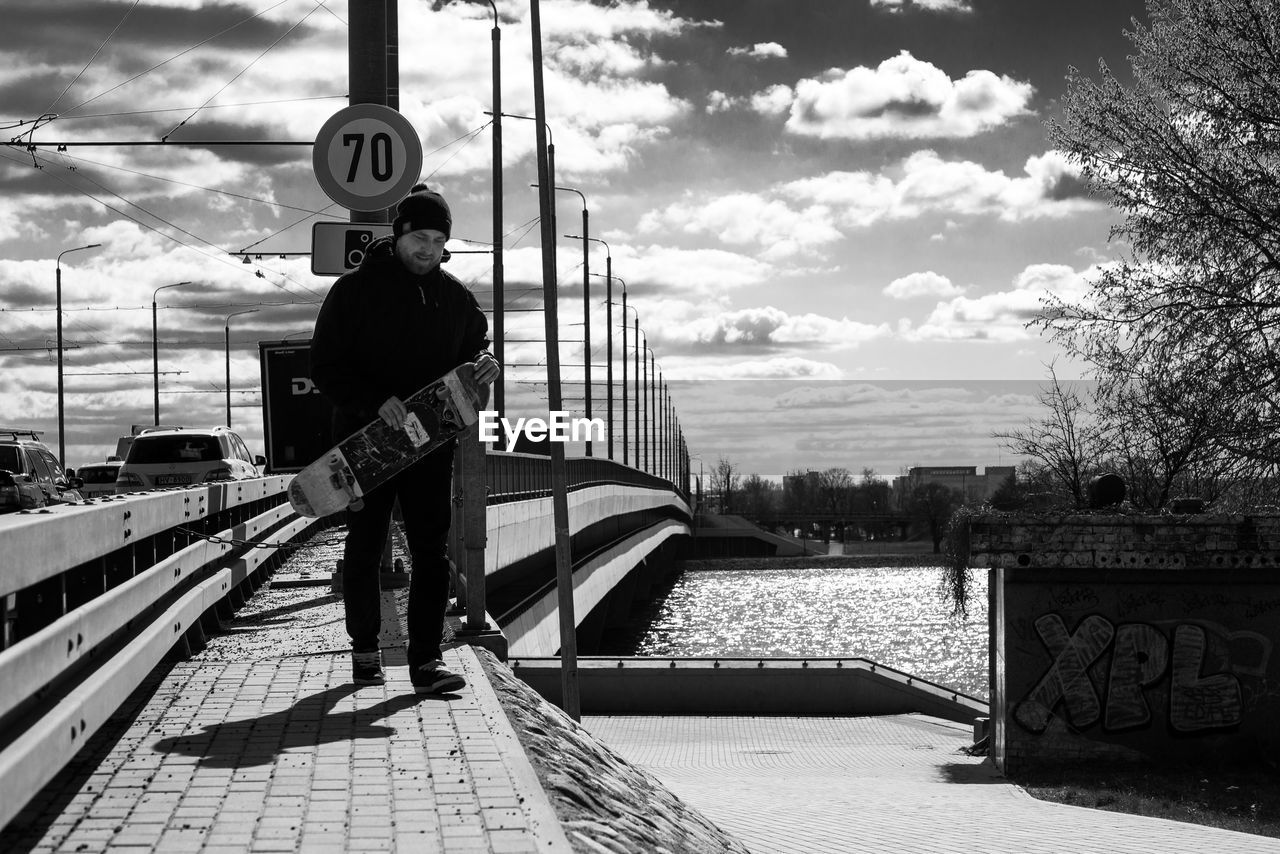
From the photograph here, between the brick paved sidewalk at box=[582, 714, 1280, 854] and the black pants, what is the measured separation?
3.85 metres

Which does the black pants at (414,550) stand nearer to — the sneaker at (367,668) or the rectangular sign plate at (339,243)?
the sneaker at (367,668)

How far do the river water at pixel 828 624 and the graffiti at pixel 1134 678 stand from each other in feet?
45.0

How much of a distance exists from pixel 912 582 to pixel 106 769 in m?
99.7

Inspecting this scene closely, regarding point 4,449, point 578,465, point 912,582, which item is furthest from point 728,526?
point 4,449

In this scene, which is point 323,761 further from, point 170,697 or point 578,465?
point 578,465

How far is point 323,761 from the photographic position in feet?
16.3

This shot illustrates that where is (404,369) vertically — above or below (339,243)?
below

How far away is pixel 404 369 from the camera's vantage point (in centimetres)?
639

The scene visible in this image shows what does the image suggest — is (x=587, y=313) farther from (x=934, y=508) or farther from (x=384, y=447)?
(x=934, y=508)

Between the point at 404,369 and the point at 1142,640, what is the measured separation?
1491 cm

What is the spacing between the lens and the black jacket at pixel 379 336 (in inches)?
247

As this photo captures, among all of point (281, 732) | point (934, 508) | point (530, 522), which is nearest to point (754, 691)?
point (530, 522)

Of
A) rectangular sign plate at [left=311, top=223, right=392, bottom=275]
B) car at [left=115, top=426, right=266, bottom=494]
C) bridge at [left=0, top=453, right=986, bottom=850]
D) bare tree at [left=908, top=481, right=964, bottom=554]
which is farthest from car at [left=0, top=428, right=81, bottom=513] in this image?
bare tree at [left=908, top=481, right=964, bottom=554]

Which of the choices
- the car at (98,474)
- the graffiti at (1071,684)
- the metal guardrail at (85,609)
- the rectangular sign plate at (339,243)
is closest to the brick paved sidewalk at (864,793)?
the graffiti at (1071,684)
